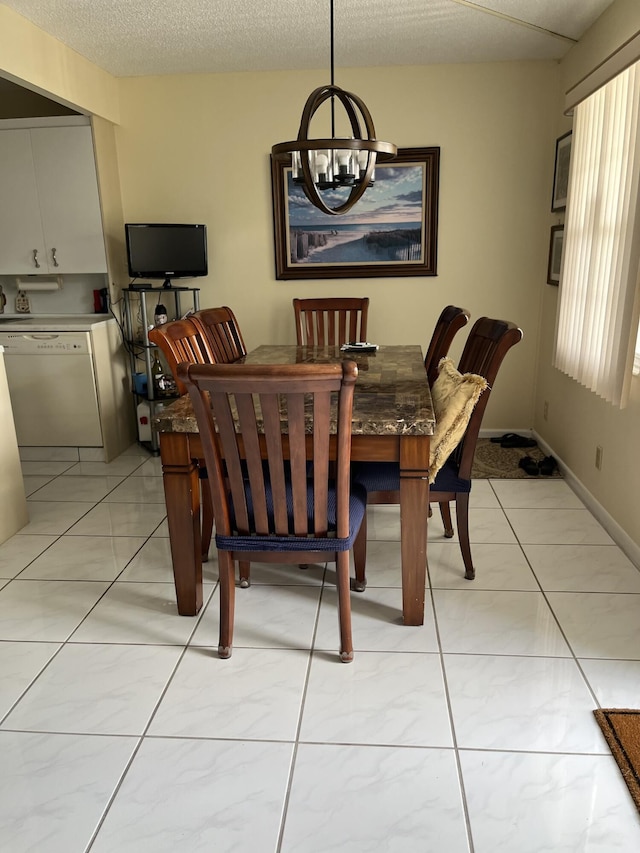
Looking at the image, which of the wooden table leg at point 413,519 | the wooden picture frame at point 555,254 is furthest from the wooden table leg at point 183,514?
the wooden picture frame at point 555,254

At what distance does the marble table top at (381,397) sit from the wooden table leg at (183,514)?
77 mm

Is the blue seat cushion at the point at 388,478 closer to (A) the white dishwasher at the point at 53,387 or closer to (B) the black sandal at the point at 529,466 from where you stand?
(B) the black sandal at the point at 529,466

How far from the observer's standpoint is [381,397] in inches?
86.4

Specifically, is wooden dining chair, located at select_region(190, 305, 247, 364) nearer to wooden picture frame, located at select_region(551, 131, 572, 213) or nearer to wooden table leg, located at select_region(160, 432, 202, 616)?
wooden table leg, located at select_region(160, 432, 202, 616)

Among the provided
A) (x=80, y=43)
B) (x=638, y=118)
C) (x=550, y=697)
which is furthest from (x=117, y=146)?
(x=550, y=697)

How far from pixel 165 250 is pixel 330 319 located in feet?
3.86

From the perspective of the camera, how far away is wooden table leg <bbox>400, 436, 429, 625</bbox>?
1953 millimetres

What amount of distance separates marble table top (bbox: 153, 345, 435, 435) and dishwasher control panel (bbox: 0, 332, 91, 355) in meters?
1.31

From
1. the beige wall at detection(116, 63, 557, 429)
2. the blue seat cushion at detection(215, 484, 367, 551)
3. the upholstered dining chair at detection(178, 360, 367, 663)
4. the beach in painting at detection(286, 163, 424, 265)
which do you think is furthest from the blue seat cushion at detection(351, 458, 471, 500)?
the beach in painting at detection(286, 163, 424, 265)

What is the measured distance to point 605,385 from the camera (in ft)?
9.15

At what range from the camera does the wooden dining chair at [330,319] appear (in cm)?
380

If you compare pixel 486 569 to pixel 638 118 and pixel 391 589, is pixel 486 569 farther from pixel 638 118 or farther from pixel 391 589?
pixel 638 118

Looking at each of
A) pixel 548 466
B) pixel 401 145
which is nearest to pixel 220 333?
pixel 401 145

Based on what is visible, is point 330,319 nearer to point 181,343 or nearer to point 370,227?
point 370,227
